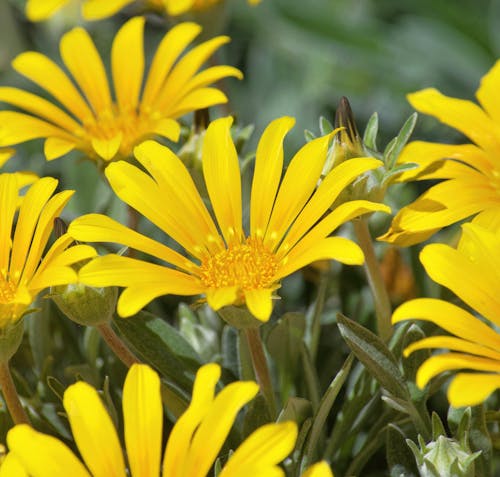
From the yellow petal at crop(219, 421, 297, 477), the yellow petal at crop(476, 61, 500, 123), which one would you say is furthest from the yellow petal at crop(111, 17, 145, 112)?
the yellow petal at crop(219, 421, 297, 477)

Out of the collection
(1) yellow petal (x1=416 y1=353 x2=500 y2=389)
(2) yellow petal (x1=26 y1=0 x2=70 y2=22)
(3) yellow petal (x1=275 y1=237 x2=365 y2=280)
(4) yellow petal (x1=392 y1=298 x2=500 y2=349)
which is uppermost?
(2) yellow petal (x1=26 y1=0 x2=70 y2=22)

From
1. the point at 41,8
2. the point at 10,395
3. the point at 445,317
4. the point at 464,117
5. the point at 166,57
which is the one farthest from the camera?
the point at 41,8

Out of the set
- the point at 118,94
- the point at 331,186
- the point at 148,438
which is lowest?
the point at 148,438

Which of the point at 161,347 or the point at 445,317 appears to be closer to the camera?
the point at 445,317

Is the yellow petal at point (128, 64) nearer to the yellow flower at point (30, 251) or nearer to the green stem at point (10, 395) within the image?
the yellow flower at point (30, 251)

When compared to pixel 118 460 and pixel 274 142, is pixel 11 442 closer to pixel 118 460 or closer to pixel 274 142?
pixel 118 460

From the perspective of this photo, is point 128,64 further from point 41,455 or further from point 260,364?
point 41,455

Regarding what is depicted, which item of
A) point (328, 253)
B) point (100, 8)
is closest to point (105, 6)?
point (100, 8)

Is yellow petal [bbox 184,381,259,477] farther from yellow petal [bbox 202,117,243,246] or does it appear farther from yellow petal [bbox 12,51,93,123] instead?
yellow petal [bbox 12,51,93,123]

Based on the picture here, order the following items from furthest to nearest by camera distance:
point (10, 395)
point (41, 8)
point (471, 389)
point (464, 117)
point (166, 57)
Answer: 1. point (41, 8)
2. point (166, 57)
3. point (464, 117)
4. point (10, 395)
5. point (471, 389)
